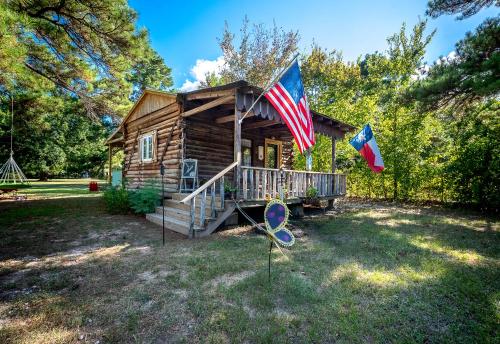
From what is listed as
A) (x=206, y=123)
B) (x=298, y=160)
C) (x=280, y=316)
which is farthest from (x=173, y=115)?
(x=298, y=160)

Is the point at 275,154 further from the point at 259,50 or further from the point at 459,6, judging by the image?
the point at 259,50

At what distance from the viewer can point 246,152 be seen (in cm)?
1102

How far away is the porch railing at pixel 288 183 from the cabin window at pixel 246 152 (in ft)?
8.67

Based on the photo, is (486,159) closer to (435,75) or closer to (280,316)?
(435,75)

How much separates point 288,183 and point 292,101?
3.20 meters

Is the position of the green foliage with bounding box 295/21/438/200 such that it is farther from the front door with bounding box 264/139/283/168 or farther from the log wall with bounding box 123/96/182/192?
the log wall with bounding box 123/96/182/192

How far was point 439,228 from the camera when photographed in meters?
6.61

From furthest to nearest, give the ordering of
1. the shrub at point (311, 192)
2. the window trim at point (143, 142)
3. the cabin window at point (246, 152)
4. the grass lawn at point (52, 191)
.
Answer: the grass lawn at point (52, 191)
the cabin window at point (246, 152)
the window trim at point (143, 142)
the shrub at point (311, 192)

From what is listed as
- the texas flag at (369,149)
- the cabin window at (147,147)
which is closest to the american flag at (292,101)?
the texas flag at (369,149)

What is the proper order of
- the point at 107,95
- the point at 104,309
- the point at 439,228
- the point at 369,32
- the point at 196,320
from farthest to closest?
the point at 107,95, the point at 369,32, the point at 439,228, the point at 104,309, the point at 196,320

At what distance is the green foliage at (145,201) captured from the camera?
7793mm

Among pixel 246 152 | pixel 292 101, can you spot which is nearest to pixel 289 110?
pixel 292 101

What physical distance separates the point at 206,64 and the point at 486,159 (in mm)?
22391

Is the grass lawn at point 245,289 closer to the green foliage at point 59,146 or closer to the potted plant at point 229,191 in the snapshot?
the potted plant at point 229,191
